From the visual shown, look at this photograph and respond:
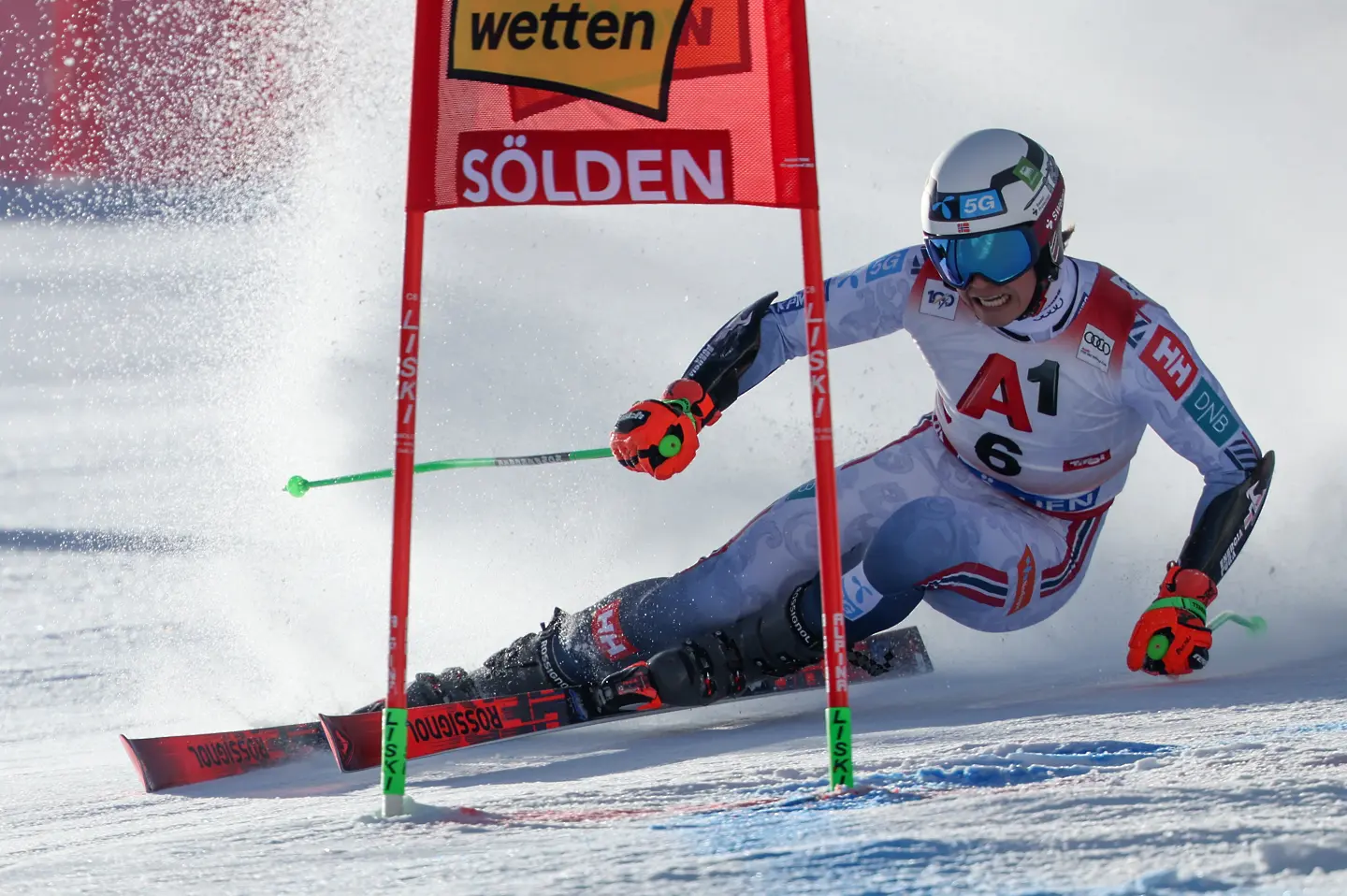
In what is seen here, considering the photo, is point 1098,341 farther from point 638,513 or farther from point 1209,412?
point 638,513

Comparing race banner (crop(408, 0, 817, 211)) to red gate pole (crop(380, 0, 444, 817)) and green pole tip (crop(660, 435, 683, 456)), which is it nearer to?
red gate pole (crop(380, 0, 444, 817))

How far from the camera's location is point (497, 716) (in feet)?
13.9

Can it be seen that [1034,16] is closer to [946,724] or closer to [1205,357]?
[1205,357]

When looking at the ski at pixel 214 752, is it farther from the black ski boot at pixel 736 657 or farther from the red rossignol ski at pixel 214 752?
the black ski boot at pixel 736 657

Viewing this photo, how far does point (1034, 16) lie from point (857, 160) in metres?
1.66

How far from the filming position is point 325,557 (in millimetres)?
6645

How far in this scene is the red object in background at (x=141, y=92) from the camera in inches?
495

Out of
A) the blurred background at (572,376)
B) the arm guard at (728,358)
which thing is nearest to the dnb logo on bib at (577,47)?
the arm guard at (728,358)


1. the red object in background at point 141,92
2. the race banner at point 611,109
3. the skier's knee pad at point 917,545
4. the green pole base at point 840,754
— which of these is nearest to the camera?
the green pole base at point 840,754

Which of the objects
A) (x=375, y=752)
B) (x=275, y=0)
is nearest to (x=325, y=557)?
(x=375, y=752)

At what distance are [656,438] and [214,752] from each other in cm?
145

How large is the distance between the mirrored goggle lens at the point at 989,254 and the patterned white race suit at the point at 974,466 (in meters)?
0.22

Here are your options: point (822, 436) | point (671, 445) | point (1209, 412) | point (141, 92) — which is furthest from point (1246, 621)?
point (141, 92)

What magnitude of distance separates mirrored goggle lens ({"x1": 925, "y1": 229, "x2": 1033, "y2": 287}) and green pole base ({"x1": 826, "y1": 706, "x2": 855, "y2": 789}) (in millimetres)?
1646
